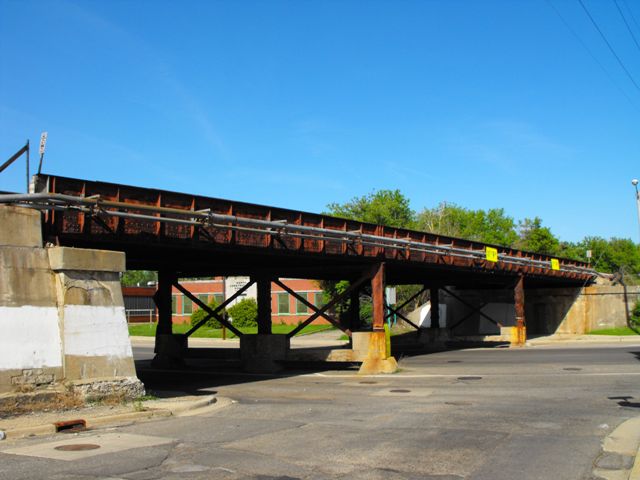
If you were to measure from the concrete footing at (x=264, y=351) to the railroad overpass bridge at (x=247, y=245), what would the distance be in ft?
0.14

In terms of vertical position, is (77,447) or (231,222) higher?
(231,222)

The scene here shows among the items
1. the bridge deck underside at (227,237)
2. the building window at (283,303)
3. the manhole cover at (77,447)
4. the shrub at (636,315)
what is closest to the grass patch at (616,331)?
the shrub at (636,315)

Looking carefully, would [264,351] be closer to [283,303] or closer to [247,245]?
[247,245]

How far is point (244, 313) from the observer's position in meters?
61.2

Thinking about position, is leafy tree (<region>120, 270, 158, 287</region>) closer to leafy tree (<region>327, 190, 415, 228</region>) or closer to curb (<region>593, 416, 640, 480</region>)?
leafy tree (<region>327, 190, 415, 228</region>)

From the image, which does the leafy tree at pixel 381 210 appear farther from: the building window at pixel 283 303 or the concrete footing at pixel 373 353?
the concrete footing at pixel 373 353

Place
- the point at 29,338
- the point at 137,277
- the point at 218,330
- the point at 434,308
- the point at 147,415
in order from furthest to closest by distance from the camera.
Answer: the point at 137,277
the point at 218,330
the point at 434,308
the point at 29,338
the point at 147,415

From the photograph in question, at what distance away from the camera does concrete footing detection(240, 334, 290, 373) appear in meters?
25.7

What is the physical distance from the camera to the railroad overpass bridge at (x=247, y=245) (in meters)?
15.6

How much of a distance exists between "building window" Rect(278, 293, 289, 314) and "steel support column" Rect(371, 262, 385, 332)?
4145 cm

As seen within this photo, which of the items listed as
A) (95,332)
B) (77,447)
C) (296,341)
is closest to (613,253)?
(296,341)

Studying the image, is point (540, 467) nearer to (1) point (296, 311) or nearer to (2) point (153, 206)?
(2) point (153, 206)

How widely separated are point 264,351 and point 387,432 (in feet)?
50.1

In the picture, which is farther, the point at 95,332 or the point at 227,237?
the point at 227,237
